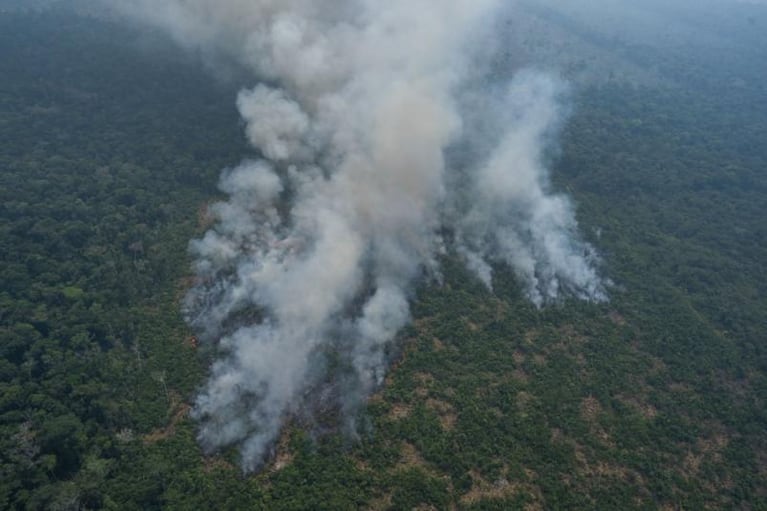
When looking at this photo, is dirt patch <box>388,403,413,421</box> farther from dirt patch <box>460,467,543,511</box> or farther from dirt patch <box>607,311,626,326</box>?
dirt patch <box>607,311,626,326</box>

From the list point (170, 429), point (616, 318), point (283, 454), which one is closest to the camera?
point (283, 454)

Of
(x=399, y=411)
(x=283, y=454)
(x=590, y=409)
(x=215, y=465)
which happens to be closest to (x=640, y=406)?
(x=590, y=409)

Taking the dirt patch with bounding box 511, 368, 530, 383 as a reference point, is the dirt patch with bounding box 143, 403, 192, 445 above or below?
below

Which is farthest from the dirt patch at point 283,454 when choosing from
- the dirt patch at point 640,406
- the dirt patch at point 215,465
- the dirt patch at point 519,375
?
the dirt patch at point 640,406

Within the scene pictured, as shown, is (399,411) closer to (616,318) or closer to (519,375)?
(519,375)

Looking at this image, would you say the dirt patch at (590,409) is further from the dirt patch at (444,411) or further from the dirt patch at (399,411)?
the dirt patch at (399,411)

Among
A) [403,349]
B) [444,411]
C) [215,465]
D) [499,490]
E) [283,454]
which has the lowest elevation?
[215,465]

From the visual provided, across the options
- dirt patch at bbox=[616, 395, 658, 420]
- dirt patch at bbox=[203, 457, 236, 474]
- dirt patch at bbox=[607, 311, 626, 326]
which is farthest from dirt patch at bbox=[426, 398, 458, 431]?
dirt patch at bbox=[607, 311, 626, 326]

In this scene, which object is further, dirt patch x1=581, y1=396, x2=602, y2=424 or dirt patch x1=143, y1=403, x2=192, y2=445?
dirt patch x1=581, y1=396, x2=602, y2=424

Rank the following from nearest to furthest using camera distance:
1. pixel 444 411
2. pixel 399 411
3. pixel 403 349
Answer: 1. pixel 399 411
2. pixel 444 411
3. pixel 403 349
